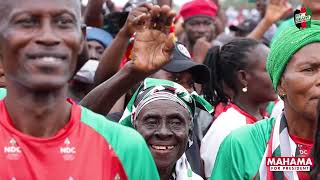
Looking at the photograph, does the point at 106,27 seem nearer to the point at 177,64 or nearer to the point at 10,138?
the point at 177,64

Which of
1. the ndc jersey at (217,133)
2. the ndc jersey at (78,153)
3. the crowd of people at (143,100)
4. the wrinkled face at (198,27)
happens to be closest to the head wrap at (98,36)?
the crowd of people at (143,100)

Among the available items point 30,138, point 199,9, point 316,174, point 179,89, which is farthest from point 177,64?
point 199,9

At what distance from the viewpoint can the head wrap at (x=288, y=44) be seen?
437 cm

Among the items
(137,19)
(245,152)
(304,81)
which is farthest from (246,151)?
(137,19)

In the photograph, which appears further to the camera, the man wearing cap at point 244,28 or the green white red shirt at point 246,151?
the man wearing cap at point 244,28

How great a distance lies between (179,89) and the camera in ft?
16.2

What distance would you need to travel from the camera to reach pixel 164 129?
4.75 m

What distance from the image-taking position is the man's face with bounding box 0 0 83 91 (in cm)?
301

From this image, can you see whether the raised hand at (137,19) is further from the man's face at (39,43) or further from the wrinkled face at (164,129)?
the man's face at (39,43)

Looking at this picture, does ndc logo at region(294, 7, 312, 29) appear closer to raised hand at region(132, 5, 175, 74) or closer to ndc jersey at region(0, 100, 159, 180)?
raised hand at region(132, 5, 175, 74)

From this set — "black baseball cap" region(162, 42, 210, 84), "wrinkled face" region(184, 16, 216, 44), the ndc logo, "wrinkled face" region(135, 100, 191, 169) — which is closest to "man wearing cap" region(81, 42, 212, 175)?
"black baseball cap" region(162, 42, 210, 84)

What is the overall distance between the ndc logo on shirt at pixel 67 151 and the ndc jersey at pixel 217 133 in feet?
8.02

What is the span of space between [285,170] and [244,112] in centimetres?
189

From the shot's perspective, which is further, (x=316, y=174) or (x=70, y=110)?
(x=316, y=174)
